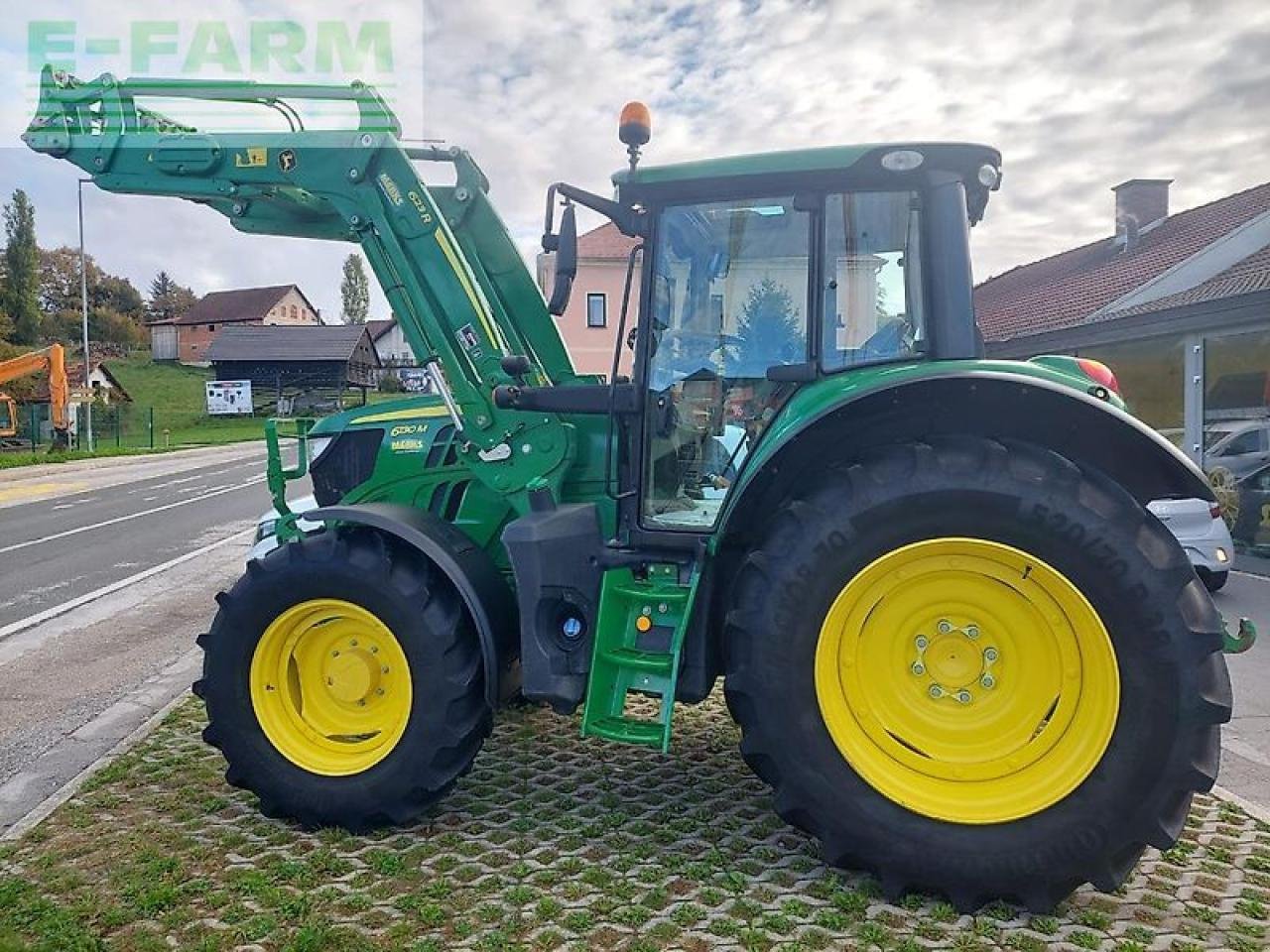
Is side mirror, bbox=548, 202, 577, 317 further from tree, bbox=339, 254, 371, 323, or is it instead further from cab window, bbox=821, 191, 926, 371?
tree, bbox=339, 254, 371, 323

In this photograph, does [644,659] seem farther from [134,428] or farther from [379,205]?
[134,428]

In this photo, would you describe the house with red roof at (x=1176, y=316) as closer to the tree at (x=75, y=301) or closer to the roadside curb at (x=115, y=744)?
the roadside curb at (x=115, y=744)

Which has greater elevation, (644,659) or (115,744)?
(644,659)

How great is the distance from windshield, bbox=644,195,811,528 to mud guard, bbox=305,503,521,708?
2.36 feet

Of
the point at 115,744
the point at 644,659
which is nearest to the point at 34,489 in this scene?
the point at 115,744

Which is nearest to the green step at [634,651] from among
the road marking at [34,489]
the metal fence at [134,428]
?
the road marking at [34,489]

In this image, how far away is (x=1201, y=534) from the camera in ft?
28.0

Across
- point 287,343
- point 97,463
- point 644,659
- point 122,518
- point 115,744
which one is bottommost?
point 97,463

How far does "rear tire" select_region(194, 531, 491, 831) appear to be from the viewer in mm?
3719

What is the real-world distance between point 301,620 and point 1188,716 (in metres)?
3.18

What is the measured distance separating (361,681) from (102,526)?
499 inches

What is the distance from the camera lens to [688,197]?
3750mm

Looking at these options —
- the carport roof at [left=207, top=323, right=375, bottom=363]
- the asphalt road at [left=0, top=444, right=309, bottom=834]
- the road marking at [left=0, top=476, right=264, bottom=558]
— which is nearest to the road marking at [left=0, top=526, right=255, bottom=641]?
the asphalt road at [left=0, top=444, right=309, bottom=834]

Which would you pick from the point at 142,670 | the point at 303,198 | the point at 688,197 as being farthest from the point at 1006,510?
the point at 142,670
